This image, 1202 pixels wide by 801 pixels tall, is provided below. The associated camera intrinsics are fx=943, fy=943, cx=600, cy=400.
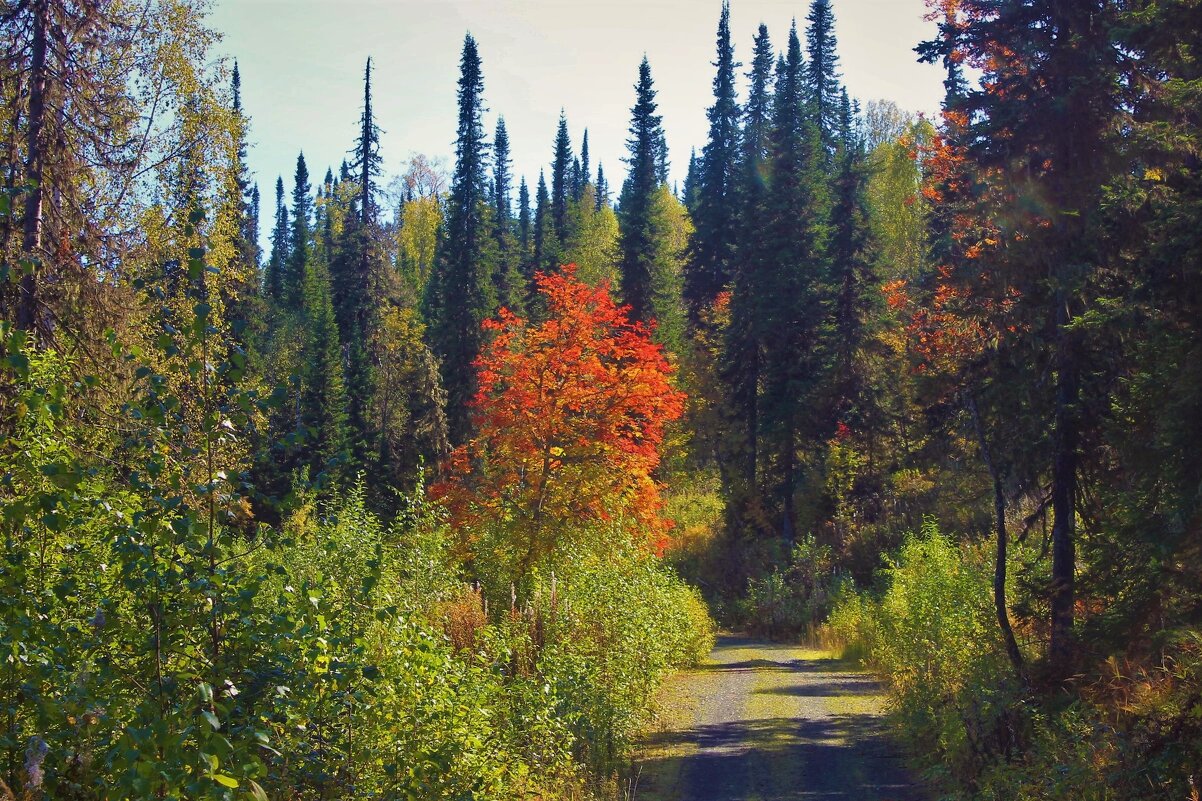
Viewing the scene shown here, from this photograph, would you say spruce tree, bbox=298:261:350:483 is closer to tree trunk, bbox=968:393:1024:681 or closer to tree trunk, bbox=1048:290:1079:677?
tree trunk, bbox=968:393:1024:681

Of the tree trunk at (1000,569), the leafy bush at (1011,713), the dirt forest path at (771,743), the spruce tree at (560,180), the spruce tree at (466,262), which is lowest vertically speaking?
the dirt forest path at (771,743)

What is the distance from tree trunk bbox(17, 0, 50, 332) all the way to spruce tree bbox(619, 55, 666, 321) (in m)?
33.7

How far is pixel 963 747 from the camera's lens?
34.1 ft

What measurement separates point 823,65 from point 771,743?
53.6 meters

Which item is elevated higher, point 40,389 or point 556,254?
point 556,254

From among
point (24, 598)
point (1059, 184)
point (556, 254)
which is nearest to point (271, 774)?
point (24, 598)

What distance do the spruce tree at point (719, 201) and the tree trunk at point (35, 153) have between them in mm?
36475

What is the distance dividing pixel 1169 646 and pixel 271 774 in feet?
25.3

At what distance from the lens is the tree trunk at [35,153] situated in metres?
12.6

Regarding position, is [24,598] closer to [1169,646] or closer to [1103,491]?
[1169,646]

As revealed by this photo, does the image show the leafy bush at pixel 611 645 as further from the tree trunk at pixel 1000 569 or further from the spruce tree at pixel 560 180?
the spruce tree at pixel 560 180

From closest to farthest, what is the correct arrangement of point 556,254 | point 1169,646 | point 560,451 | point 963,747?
point 1169,646 → point 963,747 → point 560,451 → point 556,254

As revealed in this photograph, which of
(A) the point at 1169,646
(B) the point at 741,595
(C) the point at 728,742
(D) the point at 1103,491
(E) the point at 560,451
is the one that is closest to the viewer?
(A) the point at 1169,646

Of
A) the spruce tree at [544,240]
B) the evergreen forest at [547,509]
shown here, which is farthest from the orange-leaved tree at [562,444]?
the spruce tree at [544,240]
